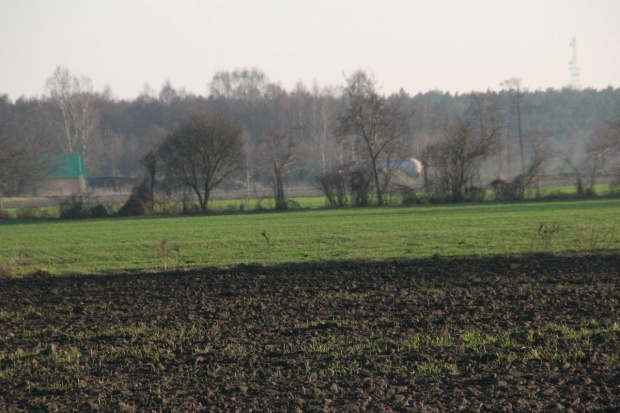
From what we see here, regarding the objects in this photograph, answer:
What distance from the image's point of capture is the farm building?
7719cm

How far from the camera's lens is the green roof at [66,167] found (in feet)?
250

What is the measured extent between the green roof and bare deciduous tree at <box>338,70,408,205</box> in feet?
130

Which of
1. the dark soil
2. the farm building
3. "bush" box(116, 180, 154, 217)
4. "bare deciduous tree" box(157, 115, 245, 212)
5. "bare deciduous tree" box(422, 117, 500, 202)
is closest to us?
the dark soil

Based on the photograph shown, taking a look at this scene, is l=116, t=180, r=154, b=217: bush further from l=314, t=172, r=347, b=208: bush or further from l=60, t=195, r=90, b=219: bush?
l=314, t=172, r=347, b=208: bush

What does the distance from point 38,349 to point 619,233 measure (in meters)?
21.5

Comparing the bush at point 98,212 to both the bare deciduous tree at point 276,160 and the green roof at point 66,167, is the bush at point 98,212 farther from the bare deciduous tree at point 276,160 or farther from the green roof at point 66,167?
the green roof at point 66,167

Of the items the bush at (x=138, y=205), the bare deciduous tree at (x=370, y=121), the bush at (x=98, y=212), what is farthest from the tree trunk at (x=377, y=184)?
the bush at (x=98, y=212)

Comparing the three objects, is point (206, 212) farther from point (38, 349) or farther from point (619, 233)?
point (38, 349)

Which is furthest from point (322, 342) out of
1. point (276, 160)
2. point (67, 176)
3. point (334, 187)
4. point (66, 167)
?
point (67, 176)

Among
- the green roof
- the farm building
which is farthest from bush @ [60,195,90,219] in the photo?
the farm building

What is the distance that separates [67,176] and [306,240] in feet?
211

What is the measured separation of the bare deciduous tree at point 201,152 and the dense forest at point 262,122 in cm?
2273

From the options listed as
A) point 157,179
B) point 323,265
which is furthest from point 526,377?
point 157,179

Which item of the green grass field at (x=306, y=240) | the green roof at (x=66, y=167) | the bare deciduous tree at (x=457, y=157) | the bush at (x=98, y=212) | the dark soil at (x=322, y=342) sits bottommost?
the dark soil at (x=322, y=342)
